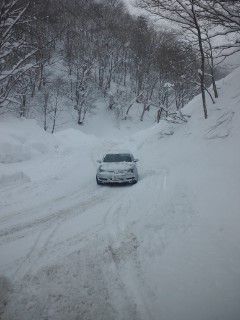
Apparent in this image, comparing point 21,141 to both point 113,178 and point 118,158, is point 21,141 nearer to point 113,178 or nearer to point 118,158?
point 118,158

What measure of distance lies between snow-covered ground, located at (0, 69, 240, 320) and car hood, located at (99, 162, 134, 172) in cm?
94

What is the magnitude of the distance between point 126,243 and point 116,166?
8.01 meters

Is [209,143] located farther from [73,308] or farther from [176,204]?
[73,308]

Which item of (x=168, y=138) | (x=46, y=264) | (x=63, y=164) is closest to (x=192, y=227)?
(x=46, y=264)

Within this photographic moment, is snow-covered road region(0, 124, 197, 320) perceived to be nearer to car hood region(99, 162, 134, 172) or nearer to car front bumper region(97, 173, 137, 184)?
car front bumper region(97, 173, 137, 184)

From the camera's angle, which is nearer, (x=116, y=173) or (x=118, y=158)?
(x=116, y=173)

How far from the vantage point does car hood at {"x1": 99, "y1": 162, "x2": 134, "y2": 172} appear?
51.1 ft

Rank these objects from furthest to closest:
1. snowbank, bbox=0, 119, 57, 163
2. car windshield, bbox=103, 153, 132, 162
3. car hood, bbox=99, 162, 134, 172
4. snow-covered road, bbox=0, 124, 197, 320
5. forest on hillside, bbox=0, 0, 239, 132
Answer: forest on hillside, bbox=0, 0, 239, 132, snowbank, bbox=0, 119, 57, 163, car windshield, bbox=103, 153, 132, 162, car hood, bbox=99, 162, 134, 172, snow-covered road, bbox=0, 124, 197, 320

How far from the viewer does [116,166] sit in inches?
626

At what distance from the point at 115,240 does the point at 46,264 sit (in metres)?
1.94

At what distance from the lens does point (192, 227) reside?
8.83 meters

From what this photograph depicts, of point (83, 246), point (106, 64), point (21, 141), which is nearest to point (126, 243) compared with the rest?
point (83, 246)

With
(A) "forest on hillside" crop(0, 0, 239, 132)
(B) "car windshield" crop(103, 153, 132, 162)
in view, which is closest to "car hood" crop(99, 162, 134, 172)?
(B) "car windshield" crop(103, 153, 132, 162)

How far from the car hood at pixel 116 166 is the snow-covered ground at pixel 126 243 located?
3.09 feet
